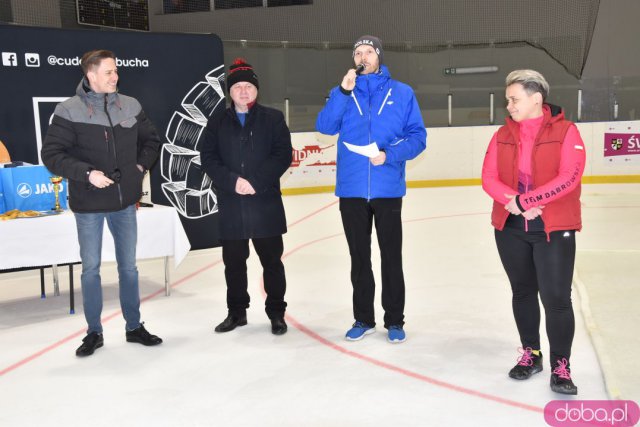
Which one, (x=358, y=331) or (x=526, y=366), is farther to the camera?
(x=358, y=331)

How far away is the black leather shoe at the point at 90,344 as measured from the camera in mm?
3525

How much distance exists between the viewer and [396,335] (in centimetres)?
360

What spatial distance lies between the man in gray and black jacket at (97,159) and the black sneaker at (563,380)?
2.08 meters

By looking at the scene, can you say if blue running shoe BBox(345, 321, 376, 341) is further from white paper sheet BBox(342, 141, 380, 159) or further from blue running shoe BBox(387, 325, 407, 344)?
white paper sheet BBox(342, 141, 380, 159)

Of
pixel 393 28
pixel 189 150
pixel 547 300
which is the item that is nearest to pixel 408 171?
pixel 393 28

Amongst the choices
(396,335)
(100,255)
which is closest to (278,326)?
(396,335)

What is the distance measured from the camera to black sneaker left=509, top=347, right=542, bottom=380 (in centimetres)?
302

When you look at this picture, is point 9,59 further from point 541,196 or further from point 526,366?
point 526,366

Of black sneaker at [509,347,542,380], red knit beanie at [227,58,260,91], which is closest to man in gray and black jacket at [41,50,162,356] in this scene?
red knit beanie at [227,58,260,91]

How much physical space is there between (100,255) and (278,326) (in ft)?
3.26

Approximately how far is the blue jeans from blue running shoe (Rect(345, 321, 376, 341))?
1.11m

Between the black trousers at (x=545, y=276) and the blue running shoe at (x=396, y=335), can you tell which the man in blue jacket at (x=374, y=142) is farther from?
the black trousers at (x=545, y=276)

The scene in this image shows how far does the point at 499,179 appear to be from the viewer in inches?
115

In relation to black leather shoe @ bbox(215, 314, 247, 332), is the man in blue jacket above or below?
above
